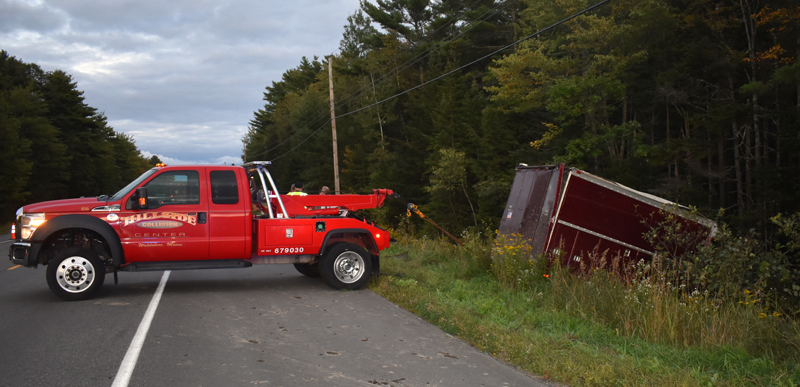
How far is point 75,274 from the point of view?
8.45 m

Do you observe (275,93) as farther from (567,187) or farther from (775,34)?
(567,187)

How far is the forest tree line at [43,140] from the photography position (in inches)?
1618

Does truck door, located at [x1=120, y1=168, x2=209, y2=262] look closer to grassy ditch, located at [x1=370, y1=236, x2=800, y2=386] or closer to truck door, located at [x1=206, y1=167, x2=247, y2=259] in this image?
truck door, located at [x1=206, y1=167, x2=247, y2=259]

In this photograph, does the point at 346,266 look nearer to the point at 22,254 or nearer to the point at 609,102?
the point at 22,254

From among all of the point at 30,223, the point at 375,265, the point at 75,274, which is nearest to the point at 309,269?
the point at 375,265

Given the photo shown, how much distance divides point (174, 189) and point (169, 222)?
54 cm

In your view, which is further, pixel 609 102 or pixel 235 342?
pixel 609 102

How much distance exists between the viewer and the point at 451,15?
46344mm

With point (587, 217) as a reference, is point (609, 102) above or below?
above

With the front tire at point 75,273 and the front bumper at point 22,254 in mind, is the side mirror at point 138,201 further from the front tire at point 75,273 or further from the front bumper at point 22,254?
the front bumper at point 22,254

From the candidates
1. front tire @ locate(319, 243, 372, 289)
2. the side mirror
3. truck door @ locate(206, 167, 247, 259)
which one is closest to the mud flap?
front tire @ locate(319, 243, 372, 289)

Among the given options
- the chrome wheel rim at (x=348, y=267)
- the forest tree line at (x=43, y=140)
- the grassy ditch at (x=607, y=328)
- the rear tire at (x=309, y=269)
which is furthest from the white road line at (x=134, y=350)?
the forest tree line at (x=43, y=140)

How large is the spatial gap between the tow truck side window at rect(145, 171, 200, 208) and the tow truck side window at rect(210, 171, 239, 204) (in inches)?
9.6

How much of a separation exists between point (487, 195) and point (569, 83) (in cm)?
984
